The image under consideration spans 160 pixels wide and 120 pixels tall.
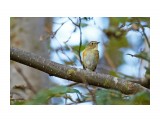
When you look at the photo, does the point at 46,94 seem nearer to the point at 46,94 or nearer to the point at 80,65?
the point at 46,94

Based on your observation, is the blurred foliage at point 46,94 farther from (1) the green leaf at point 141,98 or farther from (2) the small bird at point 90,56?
(2) the small bird at point 90,56

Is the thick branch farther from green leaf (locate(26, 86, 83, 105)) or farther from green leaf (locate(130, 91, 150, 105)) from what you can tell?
green leaf (locate(130, 91, 150, 105))

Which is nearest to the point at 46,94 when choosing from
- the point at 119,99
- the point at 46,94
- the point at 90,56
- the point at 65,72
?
the point at 46,94

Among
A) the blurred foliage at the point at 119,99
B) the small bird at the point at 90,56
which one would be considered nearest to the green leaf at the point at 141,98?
the blurred foliage at the point at 119,99

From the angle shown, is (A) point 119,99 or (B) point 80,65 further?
(B) point 80,65
